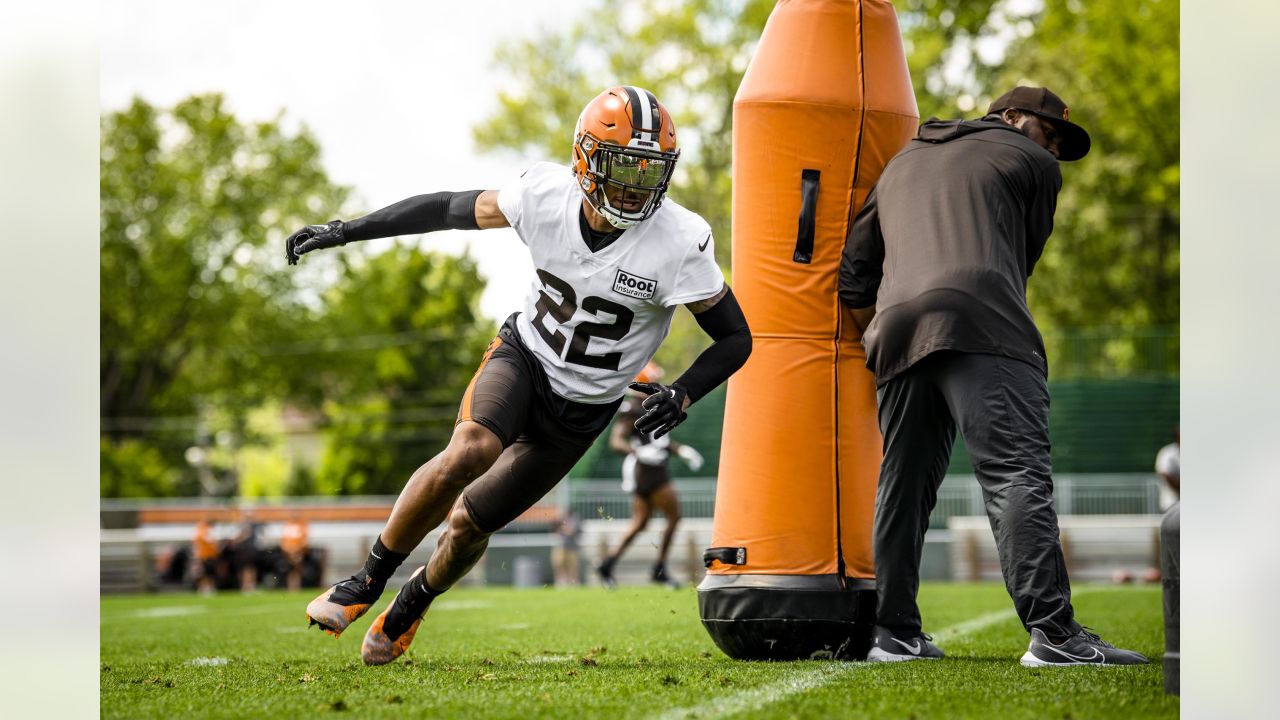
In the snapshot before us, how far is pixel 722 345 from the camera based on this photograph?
5105 millimetres

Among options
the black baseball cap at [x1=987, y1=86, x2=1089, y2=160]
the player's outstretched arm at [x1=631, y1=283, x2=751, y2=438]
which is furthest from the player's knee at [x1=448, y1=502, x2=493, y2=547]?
the black baseball cap at [x1=987, y1=86, x2=1089, y2=160]

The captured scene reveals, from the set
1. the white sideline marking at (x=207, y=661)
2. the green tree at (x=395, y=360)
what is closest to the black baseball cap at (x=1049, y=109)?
the white sideline marking at (x=207, y=661)

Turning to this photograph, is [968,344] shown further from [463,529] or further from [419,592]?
[419,592]

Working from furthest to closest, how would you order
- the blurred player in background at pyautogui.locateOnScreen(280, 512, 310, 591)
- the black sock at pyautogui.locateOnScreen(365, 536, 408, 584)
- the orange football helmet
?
the blurred player in background at pyautogui.locateOnScreen(280, 512, 310, 591) < the black sock at pyautogui.locateOnScreen(365, 536, 408, 584) < the orange football helmet

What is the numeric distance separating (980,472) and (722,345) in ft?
3.49

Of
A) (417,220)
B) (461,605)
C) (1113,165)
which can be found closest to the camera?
(417,220)

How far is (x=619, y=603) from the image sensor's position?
1048 centimetres

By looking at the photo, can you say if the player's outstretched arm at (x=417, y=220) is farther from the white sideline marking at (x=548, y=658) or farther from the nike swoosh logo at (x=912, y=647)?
the nike swoosh logo at (x=912, y=647)

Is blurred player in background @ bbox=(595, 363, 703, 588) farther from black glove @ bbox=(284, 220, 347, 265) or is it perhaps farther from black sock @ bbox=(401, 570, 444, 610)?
black glove @ bbox=(284, 220, 347, 265)

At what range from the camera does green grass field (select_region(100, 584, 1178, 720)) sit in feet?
12.4

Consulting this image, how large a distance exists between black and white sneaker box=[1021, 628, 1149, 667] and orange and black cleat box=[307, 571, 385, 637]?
2.39 m

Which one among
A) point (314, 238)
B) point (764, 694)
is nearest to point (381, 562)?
point (314, 238)

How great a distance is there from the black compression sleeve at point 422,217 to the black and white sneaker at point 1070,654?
2.57m
